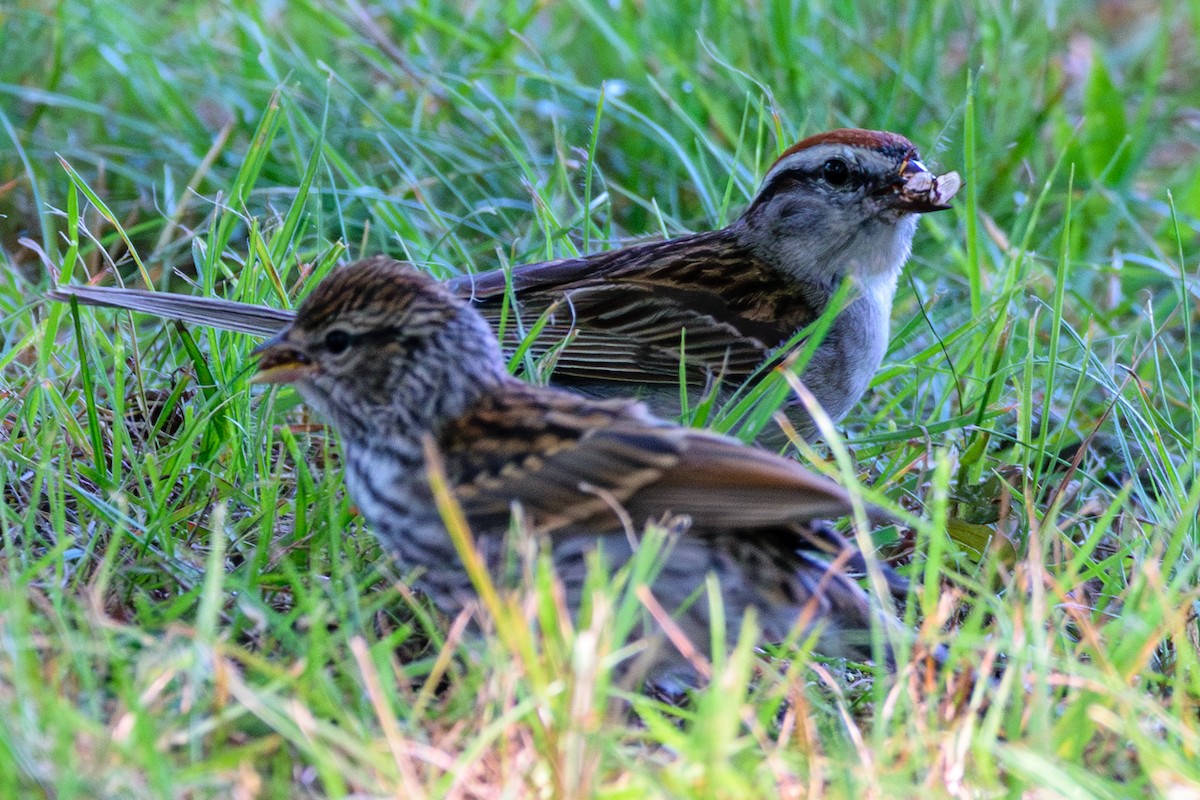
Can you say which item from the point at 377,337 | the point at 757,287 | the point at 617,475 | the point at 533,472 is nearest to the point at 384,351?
the point at 377,337

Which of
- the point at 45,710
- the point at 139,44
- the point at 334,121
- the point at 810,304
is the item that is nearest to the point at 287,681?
the point at 45,710

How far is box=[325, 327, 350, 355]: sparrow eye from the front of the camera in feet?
10.8

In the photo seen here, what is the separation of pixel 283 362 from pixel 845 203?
1783mm

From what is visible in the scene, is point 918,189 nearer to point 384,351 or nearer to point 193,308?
point 384,351

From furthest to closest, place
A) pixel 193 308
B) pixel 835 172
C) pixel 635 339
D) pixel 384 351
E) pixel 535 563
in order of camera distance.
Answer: pixel 835 172
pixel 635 339
pixel 193 308
pixel 384 351
pixel 535 563

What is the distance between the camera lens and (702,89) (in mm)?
5469

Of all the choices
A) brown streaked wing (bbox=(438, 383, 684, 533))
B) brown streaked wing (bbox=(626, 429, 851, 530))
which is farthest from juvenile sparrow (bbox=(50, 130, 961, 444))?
brown streaked wing (bbox=(626, 429, 851, 530))

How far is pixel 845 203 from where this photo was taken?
443 cm

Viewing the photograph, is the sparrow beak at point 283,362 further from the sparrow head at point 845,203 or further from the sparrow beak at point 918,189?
the sparrow beak at point 918,189

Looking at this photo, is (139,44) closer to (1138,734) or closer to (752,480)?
(752,480)

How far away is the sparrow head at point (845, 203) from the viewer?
437 cm

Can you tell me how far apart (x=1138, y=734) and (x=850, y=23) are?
13.7ft

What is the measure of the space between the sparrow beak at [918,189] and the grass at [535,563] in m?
0.07

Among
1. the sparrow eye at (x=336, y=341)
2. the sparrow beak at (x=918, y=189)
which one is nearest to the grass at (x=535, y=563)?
the sparrow beak at (x=918, y=189)
